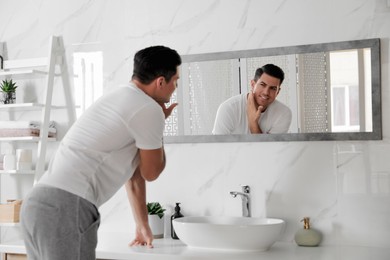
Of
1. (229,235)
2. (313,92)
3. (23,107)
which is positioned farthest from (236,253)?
(23,107)

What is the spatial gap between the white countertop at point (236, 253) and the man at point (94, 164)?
483 millimetres

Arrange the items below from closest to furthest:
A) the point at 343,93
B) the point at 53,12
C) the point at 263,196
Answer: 1. the point at 343,93
2. the point at 263,196
3. the point at 53,12

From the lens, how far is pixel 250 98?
3096 mm

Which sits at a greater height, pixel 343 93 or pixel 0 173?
pixel 343 93

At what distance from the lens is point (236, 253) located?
2.66 metres

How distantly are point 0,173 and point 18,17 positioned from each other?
3.16ft

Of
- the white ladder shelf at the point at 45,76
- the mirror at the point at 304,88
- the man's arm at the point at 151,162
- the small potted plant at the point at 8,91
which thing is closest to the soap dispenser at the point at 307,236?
the mirror at the point at 304,88

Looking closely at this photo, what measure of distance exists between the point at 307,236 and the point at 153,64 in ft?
3.72

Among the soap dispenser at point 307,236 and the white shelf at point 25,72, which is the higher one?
the white shelf at point 25,72

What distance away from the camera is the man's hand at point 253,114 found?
10.1 feet

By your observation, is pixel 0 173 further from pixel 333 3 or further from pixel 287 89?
pixel 333 3

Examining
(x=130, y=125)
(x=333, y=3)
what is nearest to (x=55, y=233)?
(x=130, y=125)

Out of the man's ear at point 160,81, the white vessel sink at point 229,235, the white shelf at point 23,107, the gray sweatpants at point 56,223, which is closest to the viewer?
the gray sweatpants at point 56,223

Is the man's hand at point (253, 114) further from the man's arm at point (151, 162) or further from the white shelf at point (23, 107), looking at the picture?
the white shelf at point (23, 107)
